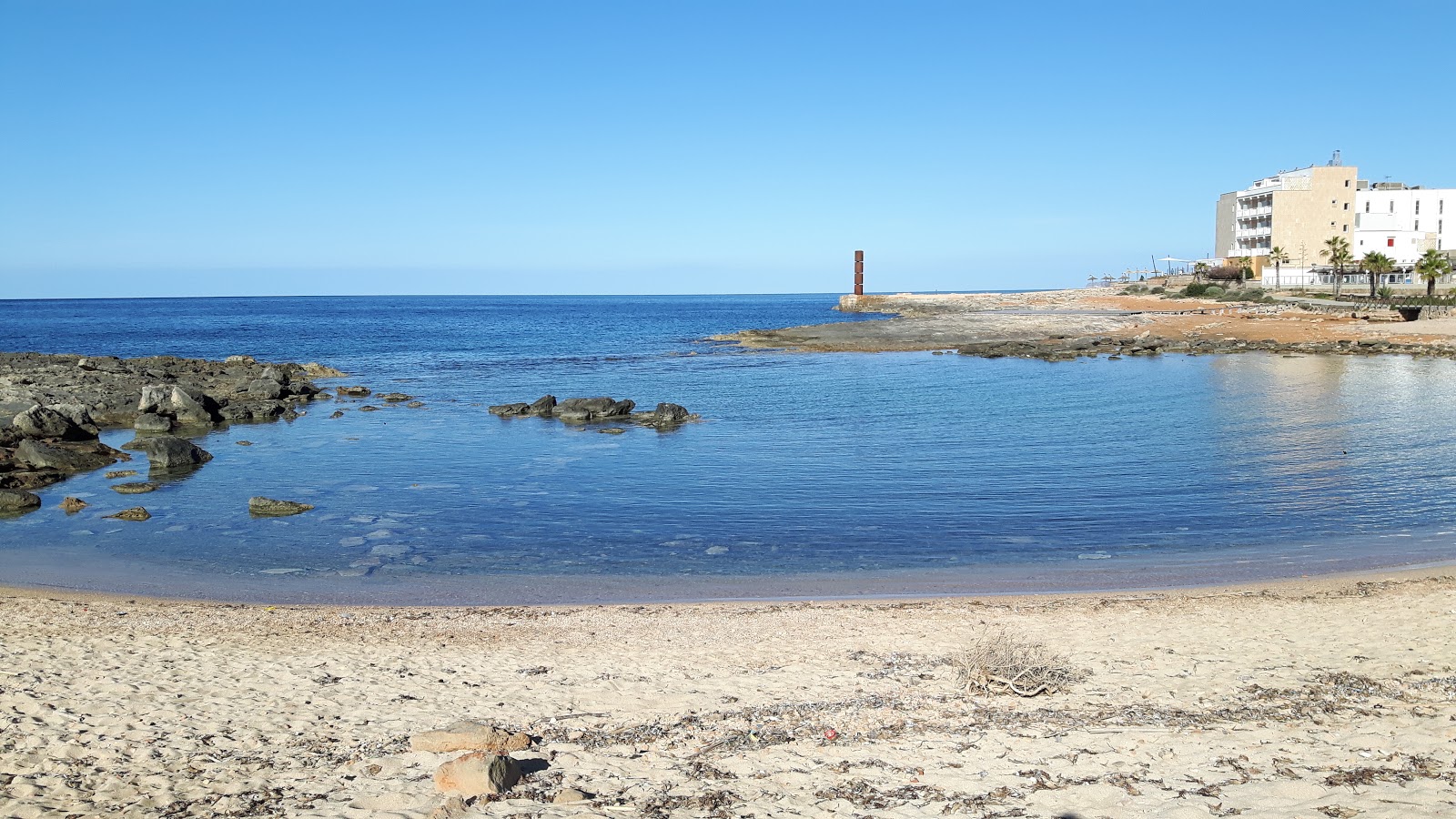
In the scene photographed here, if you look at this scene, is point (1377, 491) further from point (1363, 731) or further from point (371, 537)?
point (371, 537)

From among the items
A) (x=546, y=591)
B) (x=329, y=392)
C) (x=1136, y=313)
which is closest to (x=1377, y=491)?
(x=546, y=591)

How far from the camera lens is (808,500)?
70.6 feet

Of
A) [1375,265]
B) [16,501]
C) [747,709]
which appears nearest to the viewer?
[747,709]

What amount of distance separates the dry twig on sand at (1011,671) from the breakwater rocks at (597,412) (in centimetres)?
2405

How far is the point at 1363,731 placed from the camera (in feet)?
28.3

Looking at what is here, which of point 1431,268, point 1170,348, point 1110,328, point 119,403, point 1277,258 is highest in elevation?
point 1277,258

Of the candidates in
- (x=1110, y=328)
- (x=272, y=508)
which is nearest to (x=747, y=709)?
(x=272, y=508)

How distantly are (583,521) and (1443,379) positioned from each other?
129 ft

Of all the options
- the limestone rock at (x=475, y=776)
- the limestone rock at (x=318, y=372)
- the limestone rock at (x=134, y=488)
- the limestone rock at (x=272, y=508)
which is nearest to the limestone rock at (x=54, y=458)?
the limestone rock at (x=134, y=488)

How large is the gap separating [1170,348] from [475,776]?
6216 centimetres

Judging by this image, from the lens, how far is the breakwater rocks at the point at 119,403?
26.5m

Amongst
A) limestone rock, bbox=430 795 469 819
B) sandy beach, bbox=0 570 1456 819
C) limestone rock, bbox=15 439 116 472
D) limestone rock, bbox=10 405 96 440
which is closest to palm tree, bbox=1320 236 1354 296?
sandy beach, bbox=0 570 1456 819

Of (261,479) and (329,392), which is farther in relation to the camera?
(329,392)

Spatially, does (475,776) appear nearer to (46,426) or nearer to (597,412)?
(46,426)
